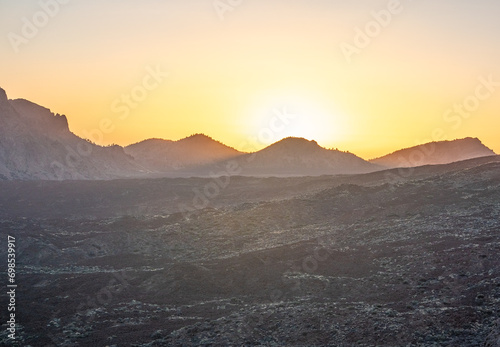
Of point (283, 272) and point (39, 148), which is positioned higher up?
point (39, 148)

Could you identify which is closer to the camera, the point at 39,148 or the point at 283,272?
the point at 283,272

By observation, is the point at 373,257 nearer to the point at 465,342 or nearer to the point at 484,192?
the point at 465,342

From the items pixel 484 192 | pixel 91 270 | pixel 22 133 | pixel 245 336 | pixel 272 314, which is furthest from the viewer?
pixel 22 133

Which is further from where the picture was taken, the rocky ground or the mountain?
the mountain

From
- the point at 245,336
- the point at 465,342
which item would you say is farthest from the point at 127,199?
the point at 465,342

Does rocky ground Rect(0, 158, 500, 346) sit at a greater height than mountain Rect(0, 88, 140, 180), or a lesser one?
lesser
